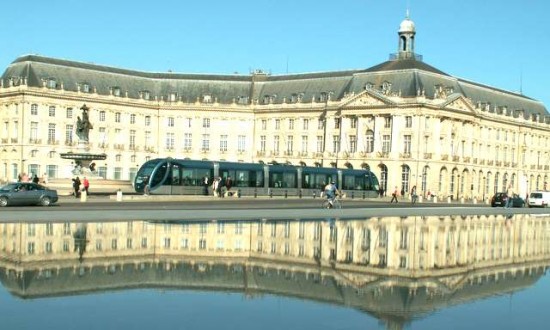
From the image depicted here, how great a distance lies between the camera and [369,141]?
357ft

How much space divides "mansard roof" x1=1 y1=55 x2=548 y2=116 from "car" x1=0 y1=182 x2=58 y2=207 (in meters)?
67.7

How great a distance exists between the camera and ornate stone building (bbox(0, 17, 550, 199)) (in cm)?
10638

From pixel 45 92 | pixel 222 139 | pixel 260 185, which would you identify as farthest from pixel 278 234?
pixel 222 139

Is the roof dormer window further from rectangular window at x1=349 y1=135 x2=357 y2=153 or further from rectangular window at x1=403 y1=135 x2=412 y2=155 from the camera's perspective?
rectangular window at x1=403 y1=135 x2=412 y2=155

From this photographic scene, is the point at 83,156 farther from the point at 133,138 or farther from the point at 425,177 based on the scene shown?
the point at 133,138

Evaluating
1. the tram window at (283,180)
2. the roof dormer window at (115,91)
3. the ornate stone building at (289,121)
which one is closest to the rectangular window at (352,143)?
the ornate stone building at (289,121)

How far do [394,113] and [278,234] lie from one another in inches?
3185

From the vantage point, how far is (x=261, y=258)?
19.7 metres

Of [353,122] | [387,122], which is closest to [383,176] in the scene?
[387,122]

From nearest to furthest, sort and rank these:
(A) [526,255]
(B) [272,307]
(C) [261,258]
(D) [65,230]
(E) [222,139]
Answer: (B) [272,307]
(C) [261,258]
(A) [526,255]
(D) [65,230]
(E) [222,139]

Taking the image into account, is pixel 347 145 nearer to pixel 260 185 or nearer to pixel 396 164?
pixel 396 164

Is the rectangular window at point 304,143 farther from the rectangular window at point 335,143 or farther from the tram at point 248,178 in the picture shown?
the tram at point 248,178

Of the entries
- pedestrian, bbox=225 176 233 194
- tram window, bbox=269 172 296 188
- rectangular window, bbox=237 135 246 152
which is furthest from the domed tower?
pedestrian, bbox=225 176 233 194

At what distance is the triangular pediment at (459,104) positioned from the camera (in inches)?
4227
